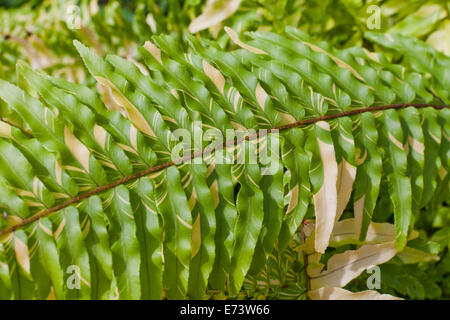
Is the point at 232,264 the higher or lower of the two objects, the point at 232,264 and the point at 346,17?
the lower

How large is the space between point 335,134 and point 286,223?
0.18 metres

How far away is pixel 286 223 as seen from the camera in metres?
0.71

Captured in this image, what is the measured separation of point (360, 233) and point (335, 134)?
0.20 m


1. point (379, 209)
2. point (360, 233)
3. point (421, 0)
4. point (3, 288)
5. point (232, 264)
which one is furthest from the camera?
point (421, 0)

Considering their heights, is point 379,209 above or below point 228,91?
below

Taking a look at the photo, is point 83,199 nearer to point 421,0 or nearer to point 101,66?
point 101,66

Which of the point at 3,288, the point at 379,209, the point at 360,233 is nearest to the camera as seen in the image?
the point at 3,288

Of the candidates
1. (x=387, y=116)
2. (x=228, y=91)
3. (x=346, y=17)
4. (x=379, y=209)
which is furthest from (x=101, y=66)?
(x=346, y=17)

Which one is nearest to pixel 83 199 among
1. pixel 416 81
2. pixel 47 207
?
pixel 47 207

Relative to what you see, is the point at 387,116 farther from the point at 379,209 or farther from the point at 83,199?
the point at 83,199

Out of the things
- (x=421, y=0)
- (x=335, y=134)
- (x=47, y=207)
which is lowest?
(x=47, y=207)

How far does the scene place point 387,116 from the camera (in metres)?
0.78

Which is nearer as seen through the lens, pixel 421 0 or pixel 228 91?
pixel 228 91

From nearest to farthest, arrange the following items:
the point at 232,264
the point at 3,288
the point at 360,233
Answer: the point at 3,288 → the point at 232,264 → the point at 360,233
